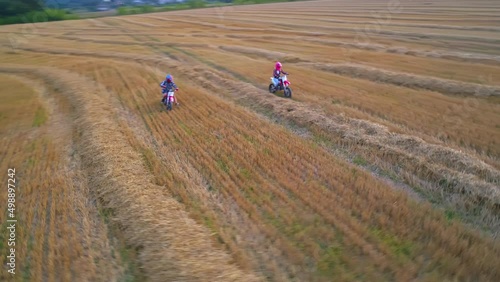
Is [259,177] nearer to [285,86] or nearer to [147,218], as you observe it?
[147,218]

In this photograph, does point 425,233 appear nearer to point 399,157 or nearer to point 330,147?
point 399,157

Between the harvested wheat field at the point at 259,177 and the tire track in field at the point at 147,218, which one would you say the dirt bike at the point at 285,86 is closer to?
the harvested wheat field at the point at 259,177

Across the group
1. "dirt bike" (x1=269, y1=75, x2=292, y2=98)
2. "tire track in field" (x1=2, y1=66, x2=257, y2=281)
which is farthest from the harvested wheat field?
"dirt bike" (x1=269, y1=75, x2=292, y2=98)

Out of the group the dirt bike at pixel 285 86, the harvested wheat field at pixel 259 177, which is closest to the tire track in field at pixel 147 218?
the harvested wheat field at pixel 259 177

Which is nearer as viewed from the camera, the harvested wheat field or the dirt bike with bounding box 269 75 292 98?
the harvested wheat field

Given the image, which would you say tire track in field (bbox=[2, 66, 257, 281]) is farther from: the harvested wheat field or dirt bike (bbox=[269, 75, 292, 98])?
dirt bike (bbox=[269, 75, 292, 98])

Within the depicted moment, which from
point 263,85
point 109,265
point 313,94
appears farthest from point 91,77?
point 109,265
